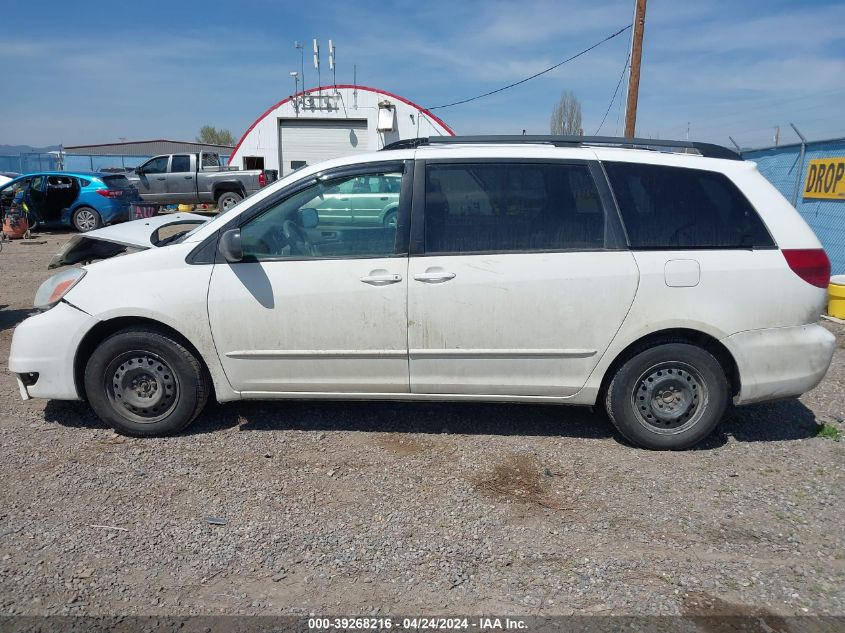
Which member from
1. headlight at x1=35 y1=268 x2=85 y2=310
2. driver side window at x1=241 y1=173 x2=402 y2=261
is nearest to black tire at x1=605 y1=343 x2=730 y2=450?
driver side window at x1=241 y1=173 x2=402 y2=261

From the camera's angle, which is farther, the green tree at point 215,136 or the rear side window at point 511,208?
the green tree at point 215,136

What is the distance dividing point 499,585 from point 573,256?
200 centimetres

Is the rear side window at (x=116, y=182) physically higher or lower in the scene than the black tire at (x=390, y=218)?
higher

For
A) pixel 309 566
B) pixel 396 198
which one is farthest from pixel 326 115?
pixel 309 566

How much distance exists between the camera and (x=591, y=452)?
4.16 m

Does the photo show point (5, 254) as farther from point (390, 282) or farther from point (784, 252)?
point (784, 252)

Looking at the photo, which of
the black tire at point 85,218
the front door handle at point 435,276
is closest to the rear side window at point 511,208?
the front door handle at point 435,276

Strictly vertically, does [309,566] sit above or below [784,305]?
below

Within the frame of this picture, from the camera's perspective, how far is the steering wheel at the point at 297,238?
407cm

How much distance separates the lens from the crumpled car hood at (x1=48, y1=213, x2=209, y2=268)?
4645 mm

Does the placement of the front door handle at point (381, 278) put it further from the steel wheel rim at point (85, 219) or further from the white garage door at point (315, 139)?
the white garage door at point (315, 139)

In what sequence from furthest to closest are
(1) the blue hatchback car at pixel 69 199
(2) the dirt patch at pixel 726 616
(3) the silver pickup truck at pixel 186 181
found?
(3) the silver pickup truck at pixel 186 181
(1) the blue hatchback car at pixel 69 199
(2) the dirt patch at pixel 726 616

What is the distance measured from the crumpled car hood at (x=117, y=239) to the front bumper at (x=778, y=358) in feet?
12.5

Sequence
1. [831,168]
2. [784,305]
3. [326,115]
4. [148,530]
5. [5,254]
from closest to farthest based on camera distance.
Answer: [148,530] → [784,305] → [831,168] → [5,254] → [326,115]
